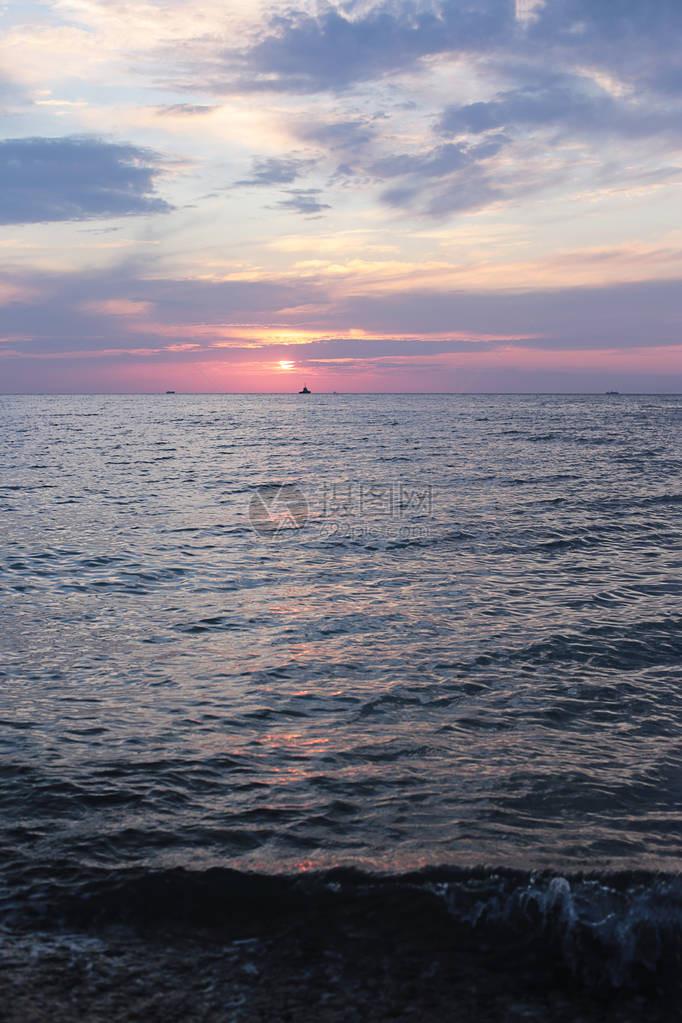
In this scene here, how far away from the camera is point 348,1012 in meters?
4.29

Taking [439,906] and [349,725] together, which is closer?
[439,906]

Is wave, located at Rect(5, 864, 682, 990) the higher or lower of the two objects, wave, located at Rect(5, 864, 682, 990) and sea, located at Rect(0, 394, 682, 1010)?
the lower

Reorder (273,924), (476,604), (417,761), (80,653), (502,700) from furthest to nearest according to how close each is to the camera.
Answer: (476,604)
(80,653)
(502,700)
(417,761)
(273,924)

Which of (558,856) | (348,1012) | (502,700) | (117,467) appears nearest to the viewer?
(348,1012)

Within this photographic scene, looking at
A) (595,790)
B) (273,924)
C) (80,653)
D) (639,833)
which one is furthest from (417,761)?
(80,653)

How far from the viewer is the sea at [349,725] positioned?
544cm

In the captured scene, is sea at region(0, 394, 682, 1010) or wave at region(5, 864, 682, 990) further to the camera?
sea at region(0, 394, 682, 1010)

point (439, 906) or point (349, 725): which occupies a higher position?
point (349, 725)

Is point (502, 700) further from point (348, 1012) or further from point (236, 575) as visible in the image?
point (236, 575)

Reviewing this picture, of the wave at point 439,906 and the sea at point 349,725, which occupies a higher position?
the sea at point 349,725

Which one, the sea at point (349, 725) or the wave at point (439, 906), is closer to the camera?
the wave at point (439, 906)

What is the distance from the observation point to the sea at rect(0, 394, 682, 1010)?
17.8 ft

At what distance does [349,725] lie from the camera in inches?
327

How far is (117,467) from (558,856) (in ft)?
132
